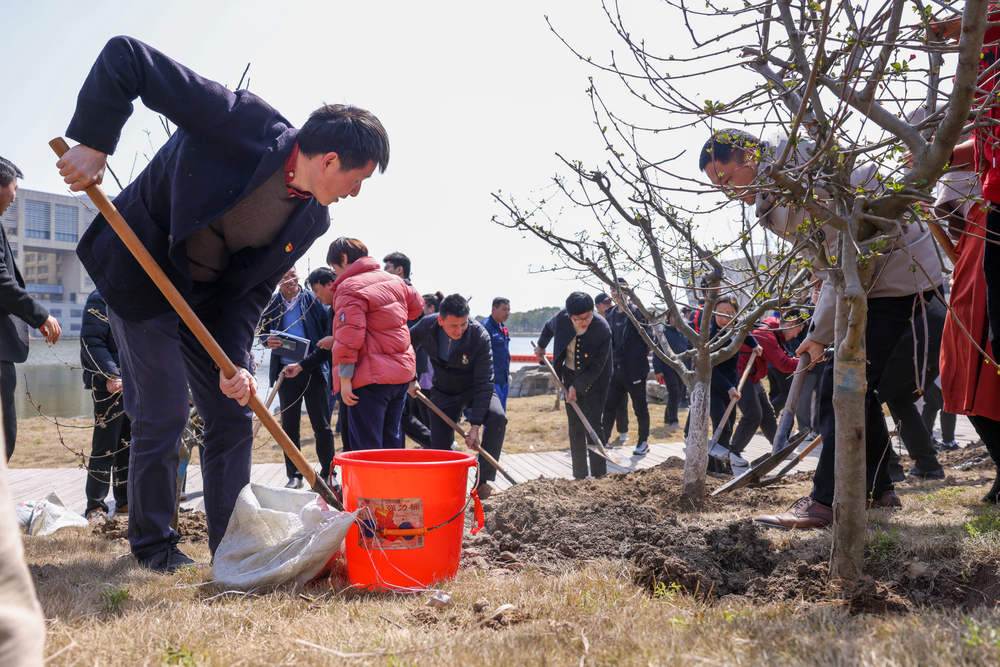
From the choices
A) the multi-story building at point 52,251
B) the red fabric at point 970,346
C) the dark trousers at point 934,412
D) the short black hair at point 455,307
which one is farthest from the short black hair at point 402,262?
the multi-story building at point 52,251

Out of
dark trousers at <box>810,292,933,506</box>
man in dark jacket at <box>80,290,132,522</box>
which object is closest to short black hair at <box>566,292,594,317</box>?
dark trousers at <box>810,292,933,506</box>

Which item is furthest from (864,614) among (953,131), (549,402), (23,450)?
(549,402)

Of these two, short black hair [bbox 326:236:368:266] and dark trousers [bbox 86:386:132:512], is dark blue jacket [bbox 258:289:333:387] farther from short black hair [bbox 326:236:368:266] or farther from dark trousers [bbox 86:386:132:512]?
dark trousers [bbox 86:386:132:512]

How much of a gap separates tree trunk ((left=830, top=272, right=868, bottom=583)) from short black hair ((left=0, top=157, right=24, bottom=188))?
4158mm

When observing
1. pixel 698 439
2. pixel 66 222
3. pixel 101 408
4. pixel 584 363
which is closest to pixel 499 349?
pixel 584 363

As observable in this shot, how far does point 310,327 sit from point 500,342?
2437 mm

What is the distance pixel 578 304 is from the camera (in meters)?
6.17

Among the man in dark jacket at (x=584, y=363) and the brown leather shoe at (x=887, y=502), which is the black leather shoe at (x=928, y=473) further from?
the man in dark jacket at (x=584, y=363)

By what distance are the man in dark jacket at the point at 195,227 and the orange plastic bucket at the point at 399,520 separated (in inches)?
25.7

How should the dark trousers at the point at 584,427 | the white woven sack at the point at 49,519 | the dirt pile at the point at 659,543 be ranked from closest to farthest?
1. the dirt pile at the point at 659,543
2. the white woven sack at the point at 49,519
3. the dark trousers at the point at 584,427

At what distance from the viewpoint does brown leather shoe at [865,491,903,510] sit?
3182 millimetres

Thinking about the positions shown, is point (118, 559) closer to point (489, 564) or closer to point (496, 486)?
point (489, 564)

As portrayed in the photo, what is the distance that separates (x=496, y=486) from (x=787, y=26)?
4426 mm

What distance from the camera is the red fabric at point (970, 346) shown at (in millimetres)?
2646
